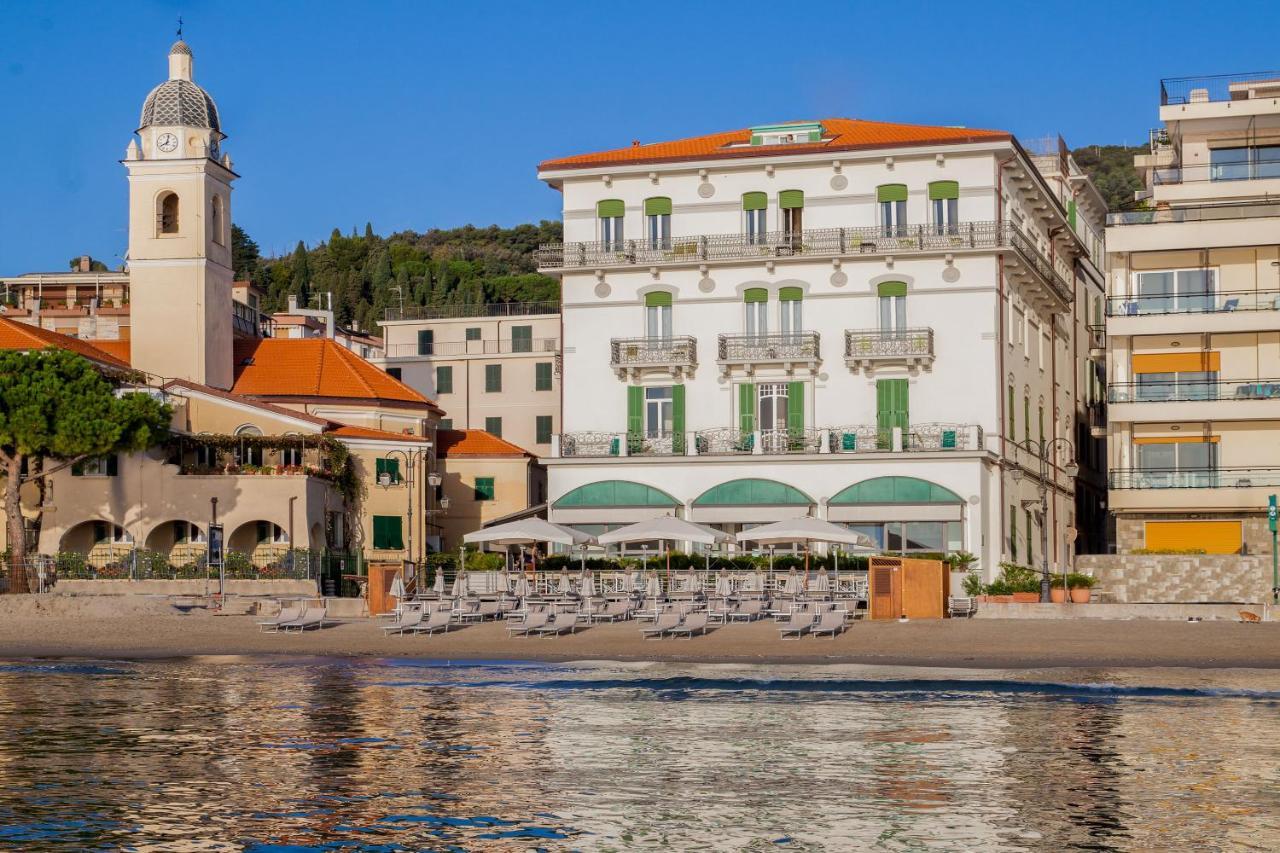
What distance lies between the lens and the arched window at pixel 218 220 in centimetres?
6206

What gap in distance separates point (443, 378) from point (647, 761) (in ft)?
190

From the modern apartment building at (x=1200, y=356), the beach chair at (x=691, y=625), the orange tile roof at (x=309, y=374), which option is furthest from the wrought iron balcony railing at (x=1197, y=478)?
the orange tile roof at (x=309, y=374)

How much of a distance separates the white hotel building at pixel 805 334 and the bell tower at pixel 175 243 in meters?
13.1

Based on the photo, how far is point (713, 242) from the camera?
178 ft

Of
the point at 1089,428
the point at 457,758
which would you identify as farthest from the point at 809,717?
the point at 1089,428

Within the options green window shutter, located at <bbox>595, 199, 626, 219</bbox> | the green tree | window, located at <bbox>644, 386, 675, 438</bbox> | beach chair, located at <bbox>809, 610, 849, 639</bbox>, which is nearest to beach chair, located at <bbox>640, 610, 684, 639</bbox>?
beach chair, located at <bbox>809, 610, 849, 639</bbox>

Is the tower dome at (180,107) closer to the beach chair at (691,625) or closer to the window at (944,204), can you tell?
the window at (944,204)

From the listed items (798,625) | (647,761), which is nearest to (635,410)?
(798,625)

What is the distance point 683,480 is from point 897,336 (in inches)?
298

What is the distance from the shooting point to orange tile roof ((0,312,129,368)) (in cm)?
5481

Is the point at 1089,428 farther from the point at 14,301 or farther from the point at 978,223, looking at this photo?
the point at 14,301

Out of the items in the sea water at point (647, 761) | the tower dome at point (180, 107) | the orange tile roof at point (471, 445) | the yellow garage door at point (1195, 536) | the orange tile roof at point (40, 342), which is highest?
the tower dome at point (180, 107)

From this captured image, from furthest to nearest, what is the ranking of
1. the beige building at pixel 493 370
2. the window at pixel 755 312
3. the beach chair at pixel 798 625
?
the beige building at pixel 493 370, the window at pixel 755 312, the beach chair at pixel 798 625

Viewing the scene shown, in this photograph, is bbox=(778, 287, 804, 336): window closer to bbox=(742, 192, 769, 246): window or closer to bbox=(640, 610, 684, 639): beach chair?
bbox=(742, 192, 769, 246): window
